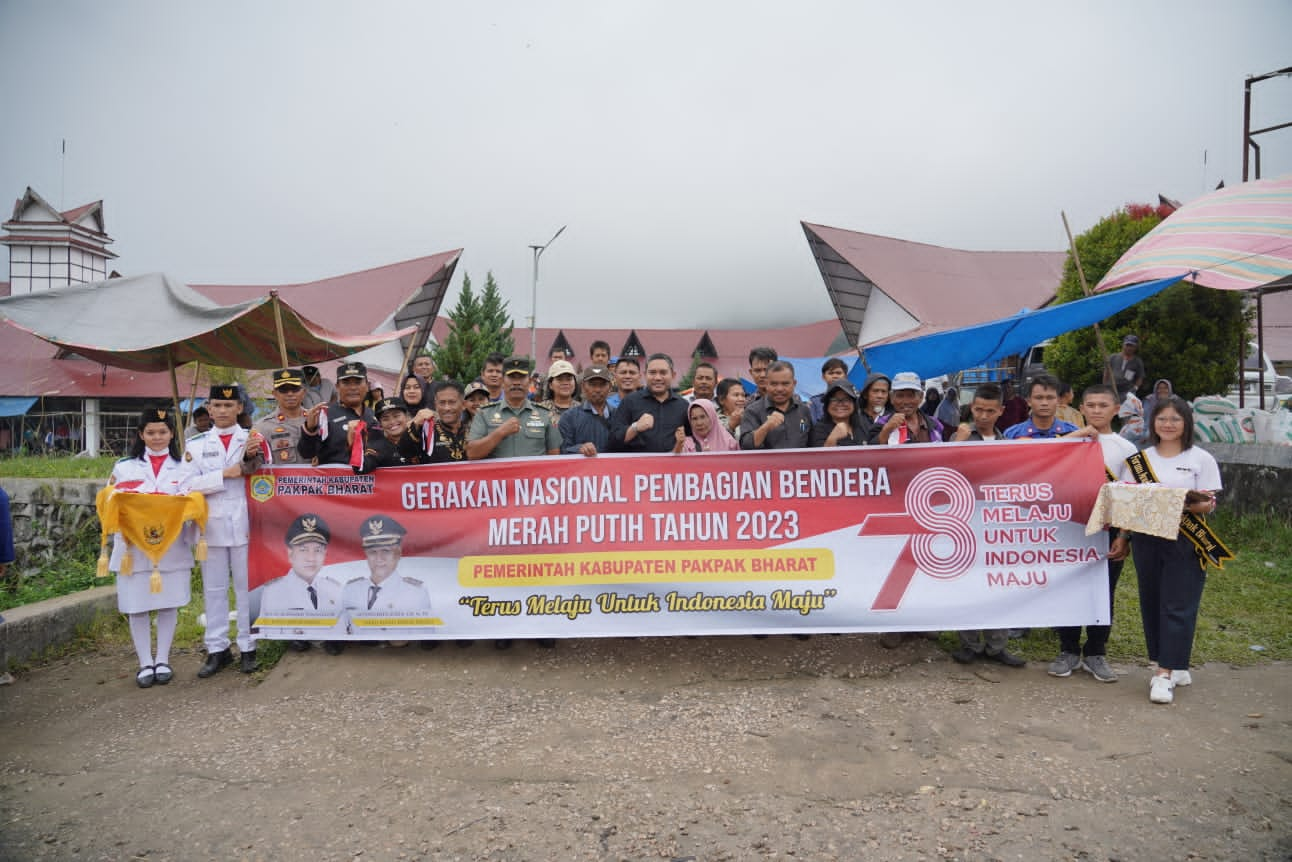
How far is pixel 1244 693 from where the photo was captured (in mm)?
4082

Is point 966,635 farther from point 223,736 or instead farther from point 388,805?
point 223,736

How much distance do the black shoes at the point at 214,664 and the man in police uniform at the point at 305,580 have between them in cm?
38

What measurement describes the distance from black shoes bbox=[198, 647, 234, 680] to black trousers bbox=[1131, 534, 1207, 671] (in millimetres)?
5616

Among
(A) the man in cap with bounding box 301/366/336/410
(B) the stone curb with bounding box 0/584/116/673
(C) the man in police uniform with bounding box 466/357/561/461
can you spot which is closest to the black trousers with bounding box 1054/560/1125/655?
(C) the man in police uniform with bounding box 466/357/561/461

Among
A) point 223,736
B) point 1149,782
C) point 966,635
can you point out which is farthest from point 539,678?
point 1149,782

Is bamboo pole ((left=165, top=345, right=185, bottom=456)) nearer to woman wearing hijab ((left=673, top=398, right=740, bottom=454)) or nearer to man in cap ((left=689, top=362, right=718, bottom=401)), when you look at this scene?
woman wearing hijab ((left=673, top=398, right=740, bottom=454))

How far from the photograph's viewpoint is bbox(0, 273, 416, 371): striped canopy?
15.9 feet

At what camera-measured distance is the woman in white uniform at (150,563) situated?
4.62m

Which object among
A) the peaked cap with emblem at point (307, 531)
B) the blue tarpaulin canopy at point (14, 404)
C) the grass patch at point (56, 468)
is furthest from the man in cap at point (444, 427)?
the blue tarpaulin canopy at point (14, 404)

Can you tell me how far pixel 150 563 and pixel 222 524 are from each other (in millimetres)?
450

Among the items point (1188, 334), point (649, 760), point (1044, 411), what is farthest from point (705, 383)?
point (1188, 334)

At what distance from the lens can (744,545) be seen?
4551 mm

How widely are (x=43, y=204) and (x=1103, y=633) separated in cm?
3261

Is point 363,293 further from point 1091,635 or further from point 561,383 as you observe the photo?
point 1091,635
